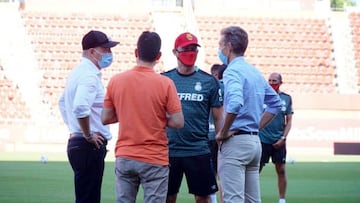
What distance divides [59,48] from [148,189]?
131 ft

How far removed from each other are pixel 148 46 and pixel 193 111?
154cm

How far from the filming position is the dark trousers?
9.24m

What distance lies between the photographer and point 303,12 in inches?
2057

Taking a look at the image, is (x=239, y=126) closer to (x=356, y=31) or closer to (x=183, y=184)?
(x=183, y=184)

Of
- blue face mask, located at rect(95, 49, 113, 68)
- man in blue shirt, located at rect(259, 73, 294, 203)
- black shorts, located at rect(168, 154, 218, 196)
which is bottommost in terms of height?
man in blue shirt, located at rect(259, 73, 294, 203)

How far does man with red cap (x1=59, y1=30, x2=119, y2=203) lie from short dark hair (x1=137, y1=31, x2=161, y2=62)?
3.48 ft

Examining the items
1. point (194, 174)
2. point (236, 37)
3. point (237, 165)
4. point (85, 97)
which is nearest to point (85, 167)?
point (85, 97)

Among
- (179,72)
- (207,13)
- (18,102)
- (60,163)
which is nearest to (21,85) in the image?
(18,102)

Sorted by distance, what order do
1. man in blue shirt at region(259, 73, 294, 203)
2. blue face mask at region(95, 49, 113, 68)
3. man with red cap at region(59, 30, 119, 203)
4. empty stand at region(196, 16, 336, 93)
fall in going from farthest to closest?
empty stand at region(196, 16, 336, 93) < man in blue shirt at region(259, 73, 294, 203) < blue face mask at region(95, 49, 113, 68) < man with red cap at region(59, 30, 119, 203)

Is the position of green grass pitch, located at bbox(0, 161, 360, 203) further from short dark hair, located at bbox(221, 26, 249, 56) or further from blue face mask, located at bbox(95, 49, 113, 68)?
short dark hair, located at bbox(221, 26, 249, 56)

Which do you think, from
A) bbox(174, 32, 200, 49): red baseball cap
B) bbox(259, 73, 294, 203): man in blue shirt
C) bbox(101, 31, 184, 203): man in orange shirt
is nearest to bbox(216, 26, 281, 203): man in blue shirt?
bbox(174, 32, 200, 49): red baseball cap

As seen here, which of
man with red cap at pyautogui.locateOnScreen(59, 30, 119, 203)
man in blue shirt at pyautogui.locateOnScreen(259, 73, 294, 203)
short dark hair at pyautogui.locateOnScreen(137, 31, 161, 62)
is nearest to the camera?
short dark hair at pyautogui.locateOnScreen(137, 31, 161, 62)

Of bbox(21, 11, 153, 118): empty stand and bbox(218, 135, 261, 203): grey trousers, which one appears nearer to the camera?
bbox(218, 135, 261, 203): grey trousers

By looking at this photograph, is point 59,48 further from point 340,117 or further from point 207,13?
point 340,117
